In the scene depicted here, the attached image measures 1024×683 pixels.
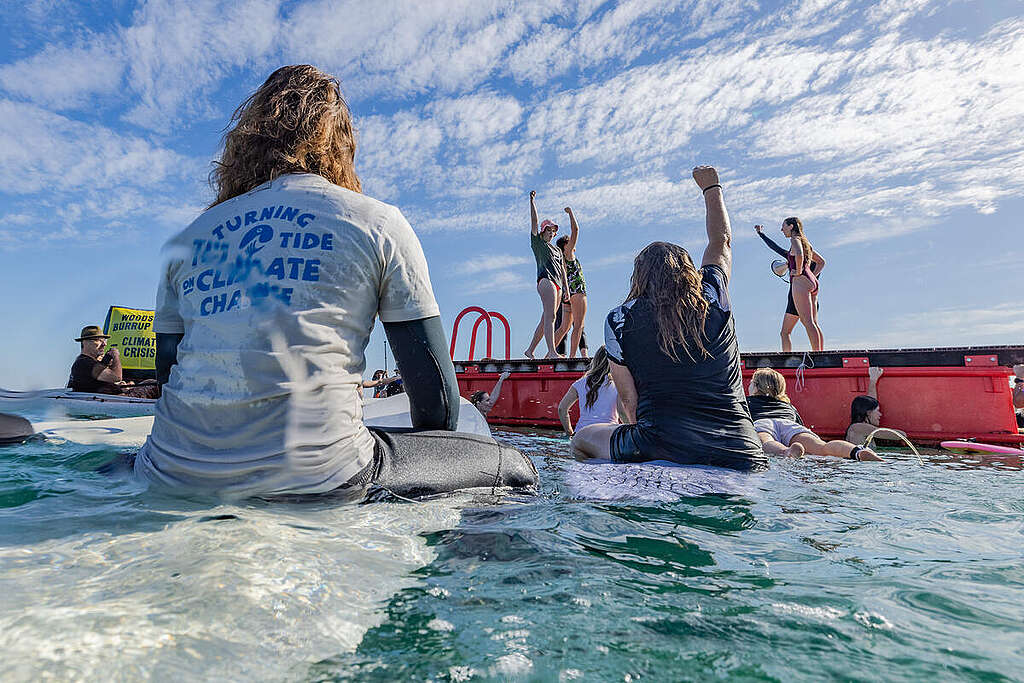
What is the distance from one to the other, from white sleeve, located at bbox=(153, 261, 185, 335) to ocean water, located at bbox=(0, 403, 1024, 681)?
483 millimetres

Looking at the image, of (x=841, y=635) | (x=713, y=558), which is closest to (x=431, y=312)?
(x=713, y=558)

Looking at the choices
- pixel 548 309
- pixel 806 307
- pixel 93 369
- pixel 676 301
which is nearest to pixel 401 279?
pixel 676 301

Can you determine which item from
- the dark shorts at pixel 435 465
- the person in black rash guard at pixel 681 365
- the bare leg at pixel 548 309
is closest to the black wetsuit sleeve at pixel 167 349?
the dark shorts at pixel 435 465

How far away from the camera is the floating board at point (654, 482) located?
98.3 inches

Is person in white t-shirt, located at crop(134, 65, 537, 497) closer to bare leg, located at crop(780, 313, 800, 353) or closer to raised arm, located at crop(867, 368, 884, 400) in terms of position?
raised arm, located at crop(867, 368, 884, 400)

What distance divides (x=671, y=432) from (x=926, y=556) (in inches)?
57.1

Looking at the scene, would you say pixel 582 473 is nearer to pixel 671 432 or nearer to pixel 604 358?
pixel 671 432

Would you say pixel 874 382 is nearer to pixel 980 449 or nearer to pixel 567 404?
pixel 980 449

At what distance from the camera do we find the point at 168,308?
6.36 feet

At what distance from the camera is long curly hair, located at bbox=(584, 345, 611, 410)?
517 centimetres

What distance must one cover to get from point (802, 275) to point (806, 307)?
1.57 ft

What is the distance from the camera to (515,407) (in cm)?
950

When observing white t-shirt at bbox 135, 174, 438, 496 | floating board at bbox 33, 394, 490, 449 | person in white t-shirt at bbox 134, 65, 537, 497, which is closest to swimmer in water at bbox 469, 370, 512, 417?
floating board at bbox 33, 394, 490, 449

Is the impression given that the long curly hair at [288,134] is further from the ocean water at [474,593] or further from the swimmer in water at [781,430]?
the swimmer in water at [781,430]
